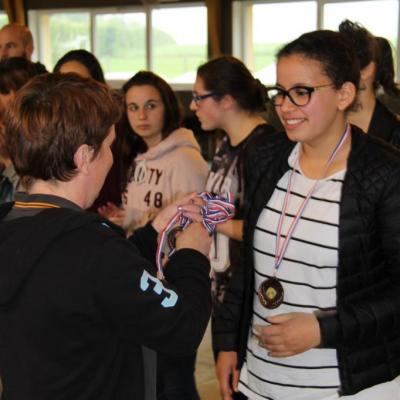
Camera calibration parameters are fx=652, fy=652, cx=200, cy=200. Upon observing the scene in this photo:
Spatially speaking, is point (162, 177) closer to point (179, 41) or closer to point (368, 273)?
point (368, 273)

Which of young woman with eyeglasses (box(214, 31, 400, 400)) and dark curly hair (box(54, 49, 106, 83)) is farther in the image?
dark curly hair (box(54, 49, 106, 83))

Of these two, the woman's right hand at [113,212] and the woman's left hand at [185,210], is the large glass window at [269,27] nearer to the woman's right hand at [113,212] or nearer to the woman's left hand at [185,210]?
the woman's right hand at [113,212]

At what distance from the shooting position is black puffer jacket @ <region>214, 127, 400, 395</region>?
1640mm

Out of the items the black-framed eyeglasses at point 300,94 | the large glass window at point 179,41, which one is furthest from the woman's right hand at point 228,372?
the large glass window at point 179,41

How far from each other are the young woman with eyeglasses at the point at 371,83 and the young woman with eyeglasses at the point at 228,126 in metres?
0.49

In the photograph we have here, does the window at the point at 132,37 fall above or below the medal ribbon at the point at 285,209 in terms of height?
above

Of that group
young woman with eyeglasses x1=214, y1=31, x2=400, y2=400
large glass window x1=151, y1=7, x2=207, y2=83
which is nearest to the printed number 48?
young woman with eyeglasses x1=214, y1=31, x2=400, y2=400

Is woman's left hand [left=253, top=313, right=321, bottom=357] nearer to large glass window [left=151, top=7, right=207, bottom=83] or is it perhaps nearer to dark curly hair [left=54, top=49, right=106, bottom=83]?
dark curly hair [left=54, top=49, right=106, bottom=83]

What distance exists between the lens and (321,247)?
1.69 meters

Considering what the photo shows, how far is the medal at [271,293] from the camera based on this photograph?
1782mm

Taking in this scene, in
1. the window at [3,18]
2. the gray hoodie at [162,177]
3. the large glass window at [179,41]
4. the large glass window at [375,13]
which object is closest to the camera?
the gray hoodie at [162,177]

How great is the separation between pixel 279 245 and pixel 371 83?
100cm

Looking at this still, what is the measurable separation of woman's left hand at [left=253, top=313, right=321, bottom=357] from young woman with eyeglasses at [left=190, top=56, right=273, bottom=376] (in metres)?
0.92

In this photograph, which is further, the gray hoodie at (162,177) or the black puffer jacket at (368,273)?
the gray hoodie at (162,177)
